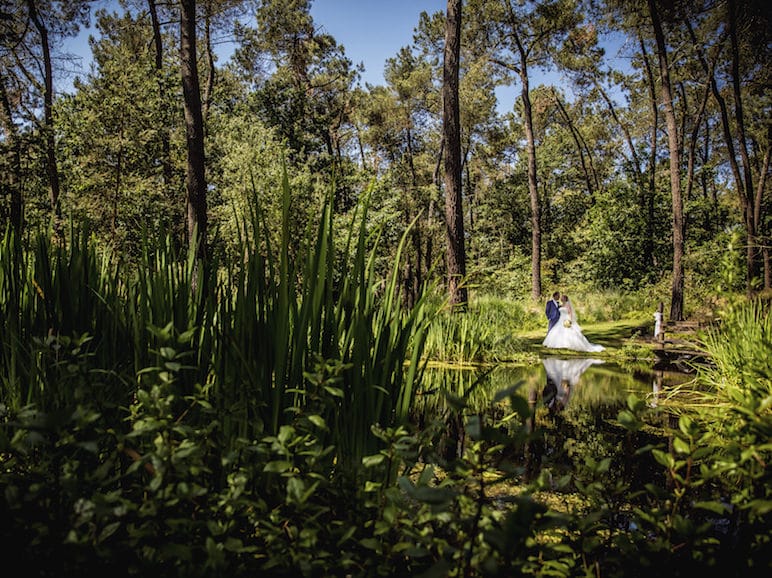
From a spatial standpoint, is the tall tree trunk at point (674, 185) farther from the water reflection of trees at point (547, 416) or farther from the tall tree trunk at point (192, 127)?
the tall tree trunk at point (192, 127)

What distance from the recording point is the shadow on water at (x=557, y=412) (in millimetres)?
1626

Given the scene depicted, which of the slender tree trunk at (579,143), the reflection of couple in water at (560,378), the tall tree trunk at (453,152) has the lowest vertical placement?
the reflection of couple in water at (560,378)

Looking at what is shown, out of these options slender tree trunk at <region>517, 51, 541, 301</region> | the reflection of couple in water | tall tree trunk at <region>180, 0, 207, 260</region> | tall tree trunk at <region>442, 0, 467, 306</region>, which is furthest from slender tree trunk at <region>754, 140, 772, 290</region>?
tall tree trunk at <region>180, 0, 207, 260</region>

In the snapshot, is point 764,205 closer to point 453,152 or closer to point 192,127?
point 453,152

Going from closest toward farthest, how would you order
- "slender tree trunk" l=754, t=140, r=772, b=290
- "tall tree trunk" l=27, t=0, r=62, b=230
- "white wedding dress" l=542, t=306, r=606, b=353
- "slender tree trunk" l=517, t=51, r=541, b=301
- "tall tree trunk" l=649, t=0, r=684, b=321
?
"white wedding dress" l=542, t=306, r=606, b=353
"tall tree trunk" l=649, t=0, r=684, b=321
"tall tree trunk" l=27, t=0, r=62, b=230
"slender tree trunk" l=754, t=140, r=772, b=290
"slender tree trunk" l=517, t=51, r=541, b=301

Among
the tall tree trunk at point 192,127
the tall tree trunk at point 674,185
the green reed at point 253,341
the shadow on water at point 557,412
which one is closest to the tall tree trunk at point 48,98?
the tall tree trunk at point 192,127

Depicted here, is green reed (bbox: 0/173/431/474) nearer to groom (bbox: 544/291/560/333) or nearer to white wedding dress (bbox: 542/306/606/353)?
white wedding dress (bbox: 542/306/606/353)

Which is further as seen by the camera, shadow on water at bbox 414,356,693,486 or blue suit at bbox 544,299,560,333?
blue suit at bbox 544,299,560,333

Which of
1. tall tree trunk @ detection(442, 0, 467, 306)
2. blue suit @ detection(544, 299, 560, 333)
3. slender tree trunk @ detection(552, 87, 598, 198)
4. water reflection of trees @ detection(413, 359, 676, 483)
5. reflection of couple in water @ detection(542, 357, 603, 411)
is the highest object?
slender tree trunk @ detection(552, 87, 598, 198)

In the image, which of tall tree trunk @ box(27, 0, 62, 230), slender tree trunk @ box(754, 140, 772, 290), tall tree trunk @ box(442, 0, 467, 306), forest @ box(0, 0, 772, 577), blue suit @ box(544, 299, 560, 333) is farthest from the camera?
slender tree trunk @ box(754, 140, 772, 290)

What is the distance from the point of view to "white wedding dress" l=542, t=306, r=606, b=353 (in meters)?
8.98

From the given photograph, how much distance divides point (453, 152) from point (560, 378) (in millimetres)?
4297

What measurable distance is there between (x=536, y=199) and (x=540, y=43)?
18.9ft

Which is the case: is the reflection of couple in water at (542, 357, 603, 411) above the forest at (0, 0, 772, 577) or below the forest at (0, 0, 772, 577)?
below
